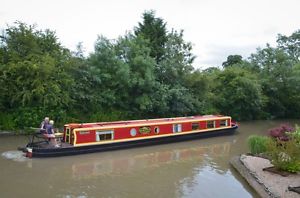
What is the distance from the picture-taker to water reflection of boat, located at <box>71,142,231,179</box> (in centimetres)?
1107

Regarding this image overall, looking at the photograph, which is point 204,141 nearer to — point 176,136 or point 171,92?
point 176,136

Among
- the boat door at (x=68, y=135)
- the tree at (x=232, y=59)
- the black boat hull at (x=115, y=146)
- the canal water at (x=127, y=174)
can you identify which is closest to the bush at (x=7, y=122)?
the canal water at (x=127, y=174)

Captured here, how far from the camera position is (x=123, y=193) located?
8.90 m

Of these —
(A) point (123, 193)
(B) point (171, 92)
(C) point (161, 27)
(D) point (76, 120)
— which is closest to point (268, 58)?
(C) point (161, 27)

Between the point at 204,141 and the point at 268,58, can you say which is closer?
the point at 204,141

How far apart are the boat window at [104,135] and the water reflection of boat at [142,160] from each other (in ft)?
3.97

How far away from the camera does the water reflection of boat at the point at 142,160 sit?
36.3 ft

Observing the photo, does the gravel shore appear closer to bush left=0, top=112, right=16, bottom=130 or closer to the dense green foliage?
the dense green foliage

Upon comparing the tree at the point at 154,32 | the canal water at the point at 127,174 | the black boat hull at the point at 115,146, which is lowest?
the canal water at the point at 127,174

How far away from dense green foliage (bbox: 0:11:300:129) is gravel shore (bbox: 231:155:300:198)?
30.4ft

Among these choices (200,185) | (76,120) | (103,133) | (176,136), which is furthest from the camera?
(76,120)

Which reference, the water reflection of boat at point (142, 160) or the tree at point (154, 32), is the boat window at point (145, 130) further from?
the tree at point (154, 32)

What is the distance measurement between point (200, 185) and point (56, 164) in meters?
→ 5.05

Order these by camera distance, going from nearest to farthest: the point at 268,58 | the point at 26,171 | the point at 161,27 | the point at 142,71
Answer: the point at 26,171 → the point at 142,71 → the point at 161,27 → the point at 268,58
